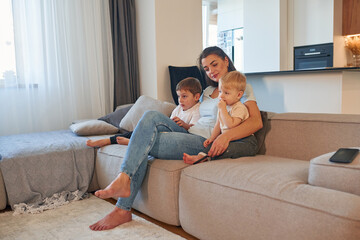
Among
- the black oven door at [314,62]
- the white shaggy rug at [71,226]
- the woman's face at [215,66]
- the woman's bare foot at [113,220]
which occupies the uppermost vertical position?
the black oven door at [314,62]

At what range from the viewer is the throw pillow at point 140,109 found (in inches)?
110

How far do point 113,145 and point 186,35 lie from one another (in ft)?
6.51

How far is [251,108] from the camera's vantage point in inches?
75.1

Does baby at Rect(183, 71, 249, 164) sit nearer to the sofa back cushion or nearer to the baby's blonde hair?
the baby's blonde hair

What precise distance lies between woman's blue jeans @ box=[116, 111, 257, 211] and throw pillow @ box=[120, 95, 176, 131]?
2.74 ft

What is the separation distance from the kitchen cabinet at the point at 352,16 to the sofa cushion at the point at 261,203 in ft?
13.1

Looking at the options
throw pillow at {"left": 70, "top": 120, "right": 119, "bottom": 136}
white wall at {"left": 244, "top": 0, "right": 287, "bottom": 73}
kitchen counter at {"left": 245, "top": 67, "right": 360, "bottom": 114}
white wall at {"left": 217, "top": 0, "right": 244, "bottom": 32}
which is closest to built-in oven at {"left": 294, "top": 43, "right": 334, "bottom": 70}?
white wall at {"left": 244, "top": 0, "right": 287, "bottom": 73}

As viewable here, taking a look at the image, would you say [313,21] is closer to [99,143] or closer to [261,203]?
[99,143]

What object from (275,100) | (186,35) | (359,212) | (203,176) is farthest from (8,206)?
(275,100)

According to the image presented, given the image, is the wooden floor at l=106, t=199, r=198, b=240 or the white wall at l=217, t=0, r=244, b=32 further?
the white wall at l=217, t=0, r=244, b=32

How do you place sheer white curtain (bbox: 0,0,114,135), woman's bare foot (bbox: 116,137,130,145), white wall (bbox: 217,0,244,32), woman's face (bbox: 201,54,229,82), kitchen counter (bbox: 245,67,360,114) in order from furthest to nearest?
white wall (bbox: 217,0,244,32) → kitchen counter (bbox: 245,67,360,114) → sheer white curtain (bbox: 0,0,114,135) → woman's bare foot (bbox: 116,137,130,145) → woman's face (bbox: 201,54,229,82)

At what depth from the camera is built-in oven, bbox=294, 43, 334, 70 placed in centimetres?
492

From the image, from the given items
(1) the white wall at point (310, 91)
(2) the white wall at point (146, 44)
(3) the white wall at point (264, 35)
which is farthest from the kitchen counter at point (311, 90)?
(3) the white wall at point (264, 35)

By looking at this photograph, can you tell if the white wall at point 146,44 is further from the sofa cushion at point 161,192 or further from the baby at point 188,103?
the sofa cushion at point 161,192
